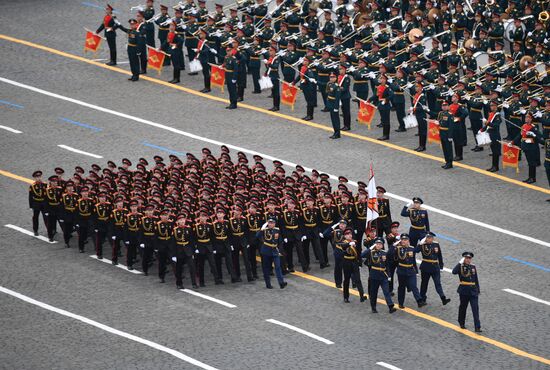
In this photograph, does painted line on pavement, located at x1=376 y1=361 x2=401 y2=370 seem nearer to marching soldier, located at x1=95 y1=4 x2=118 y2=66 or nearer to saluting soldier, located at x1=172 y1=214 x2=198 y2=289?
saluting soldier, located at x1=172 y1=214 x2=198 y2=289

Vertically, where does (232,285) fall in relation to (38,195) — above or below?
below

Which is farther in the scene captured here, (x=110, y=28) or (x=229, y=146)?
(x=110, y=28)

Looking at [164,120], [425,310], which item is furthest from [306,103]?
[425,310]

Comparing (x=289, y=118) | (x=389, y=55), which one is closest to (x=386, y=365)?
(x=289, y=118)

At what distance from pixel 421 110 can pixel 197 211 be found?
10937 millimetres

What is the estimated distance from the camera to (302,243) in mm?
38000

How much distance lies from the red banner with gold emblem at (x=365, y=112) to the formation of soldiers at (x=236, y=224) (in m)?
6.78

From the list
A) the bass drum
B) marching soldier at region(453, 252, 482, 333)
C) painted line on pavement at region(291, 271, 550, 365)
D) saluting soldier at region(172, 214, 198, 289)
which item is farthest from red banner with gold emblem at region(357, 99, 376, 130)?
marching soldier at region(453, 252, 482, 333)

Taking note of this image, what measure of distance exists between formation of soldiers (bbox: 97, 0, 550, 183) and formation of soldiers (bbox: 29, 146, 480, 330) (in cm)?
698

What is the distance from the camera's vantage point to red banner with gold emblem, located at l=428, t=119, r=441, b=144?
45.3m

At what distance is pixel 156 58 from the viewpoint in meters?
51.8

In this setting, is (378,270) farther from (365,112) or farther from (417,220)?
(365,112)

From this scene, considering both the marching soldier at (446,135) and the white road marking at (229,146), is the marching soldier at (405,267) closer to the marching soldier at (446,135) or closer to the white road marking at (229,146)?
the white road marking at (229,146)

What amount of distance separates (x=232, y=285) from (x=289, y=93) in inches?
516
